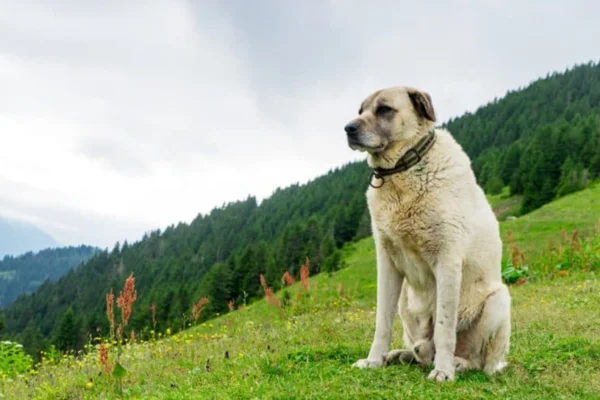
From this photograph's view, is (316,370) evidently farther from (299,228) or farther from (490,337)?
(299,228)

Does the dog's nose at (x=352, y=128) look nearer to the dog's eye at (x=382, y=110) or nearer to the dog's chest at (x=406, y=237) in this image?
the dog's eye at (x=382, y=110)

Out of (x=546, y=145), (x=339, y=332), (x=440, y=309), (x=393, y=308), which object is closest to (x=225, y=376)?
(x=393, y=308)

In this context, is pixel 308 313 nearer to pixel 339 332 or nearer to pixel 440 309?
pixel 339 332

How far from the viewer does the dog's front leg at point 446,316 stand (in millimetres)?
4672

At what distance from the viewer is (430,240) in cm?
473

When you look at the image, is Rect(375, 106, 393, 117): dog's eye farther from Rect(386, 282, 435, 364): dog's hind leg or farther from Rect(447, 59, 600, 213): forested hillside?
Rect(447, 59, 600, 213): forested hillside

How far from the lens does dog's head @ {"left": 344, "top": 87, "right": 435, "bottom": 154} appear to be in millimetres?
4887

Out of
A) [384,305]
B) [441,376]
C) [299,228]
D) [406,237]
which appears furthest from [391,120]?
[299,228]

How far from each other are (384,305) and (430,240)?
864 mm

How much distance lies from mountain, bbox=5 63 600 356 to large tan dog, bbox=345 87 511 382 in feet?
140

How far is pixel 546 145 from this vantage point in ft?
262

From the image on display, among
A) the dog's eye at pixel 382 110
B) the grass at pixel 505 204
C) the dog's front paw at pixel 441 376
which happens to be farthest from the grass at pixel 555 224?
the grass at pixel 505 204

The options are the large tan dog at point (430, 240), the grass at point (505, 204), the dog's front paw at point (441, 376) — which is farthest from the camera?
the grass at point (505, 204)

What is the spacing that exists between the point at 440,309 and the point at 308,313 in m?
6.70
